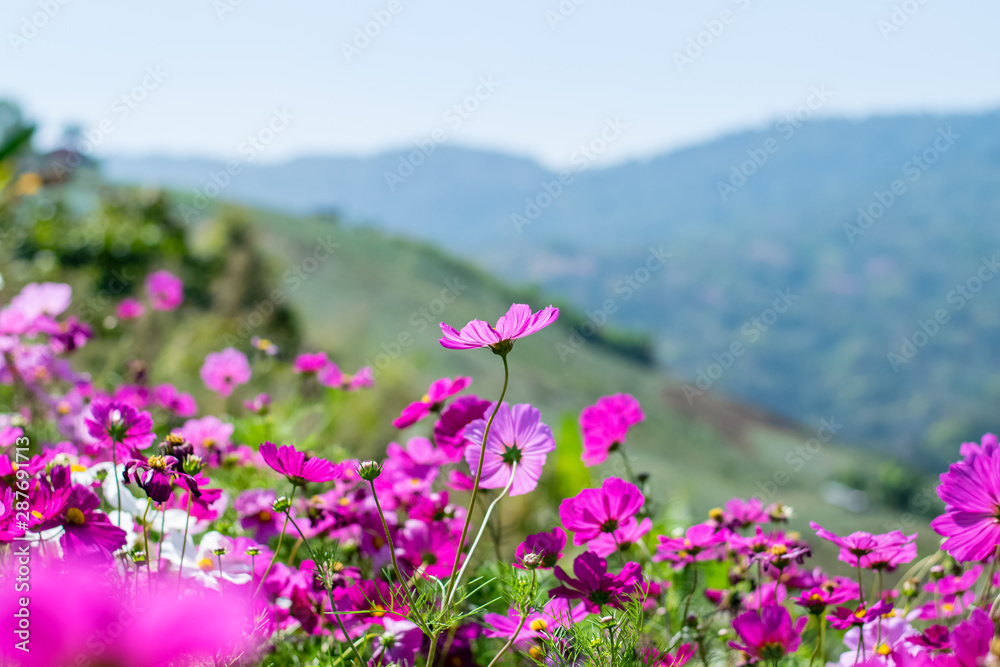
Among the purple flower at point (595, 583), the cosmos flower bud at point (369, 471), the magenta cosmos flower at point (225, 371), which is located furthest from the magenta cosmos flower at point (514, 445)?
the magenta cosmos flower at point (225, 371)

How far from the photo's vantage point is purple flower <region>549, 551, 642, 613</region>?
0.85m

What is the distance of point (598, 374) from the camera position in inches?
427

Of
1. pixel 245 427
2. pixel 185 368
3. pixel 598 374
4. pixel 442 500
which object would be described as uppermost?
pixel 442 500

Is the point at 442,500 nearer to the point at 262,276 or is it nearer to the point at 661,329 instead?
the point at 262,276

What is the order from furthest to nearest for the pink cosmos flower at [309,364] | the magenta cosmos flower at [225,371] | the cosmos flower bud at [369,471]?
the magenta cosmos flower at [225,371] < the pink cosmos flower at [309,364] < the cosmos flower bud at [369,471]

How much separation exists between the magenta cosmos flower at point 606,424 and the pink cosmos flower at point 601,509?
0.83 ft

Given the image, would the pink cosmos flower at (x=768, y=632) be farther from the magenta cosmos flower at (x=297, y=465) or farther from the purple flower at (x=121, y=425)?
the purple flower at (x=121, y=425)

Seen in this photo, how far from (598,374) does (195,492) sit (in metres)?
10.2

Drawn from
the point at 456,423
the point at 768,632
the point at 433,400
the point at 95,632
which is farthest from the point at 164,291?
the point at 95,632

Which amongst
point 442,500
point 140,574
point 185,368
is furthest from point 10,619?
point 185,368

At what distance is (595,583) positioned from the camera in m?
0.86

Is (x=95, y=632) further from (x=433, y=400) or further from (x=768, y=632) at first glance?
(x=433, y=400)

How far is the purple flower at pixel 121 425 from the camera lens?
92 cm

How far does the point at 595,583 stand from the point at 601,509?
9cm
